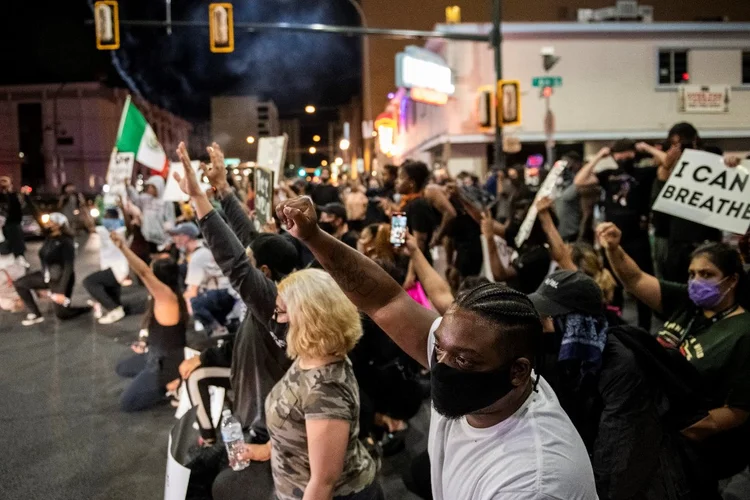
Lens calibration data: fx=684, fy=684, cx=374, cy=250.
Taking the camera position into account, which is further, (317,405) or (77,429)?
(77,429)

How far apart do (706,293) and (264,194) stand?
3.45 metres

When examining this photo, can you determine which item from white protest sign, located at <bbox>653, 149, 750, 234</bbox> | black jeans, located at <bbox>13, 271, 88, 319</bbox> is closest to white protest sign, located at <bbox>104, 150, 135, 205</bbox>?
black jeans, located at <bbox>13, 271, 88, 319</bbox>

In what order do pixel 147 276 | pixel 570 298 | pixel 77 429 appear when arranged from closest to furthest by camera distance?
1. pixel 570 298
2. pixel 77 429
3. pixel 147 276

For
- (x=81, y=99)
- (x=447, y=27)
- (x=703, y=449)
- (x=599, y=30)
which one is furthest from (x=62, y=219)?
(x=81, y=99)

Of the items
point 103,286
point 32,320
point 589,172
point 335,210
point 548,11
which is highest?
point 548,11

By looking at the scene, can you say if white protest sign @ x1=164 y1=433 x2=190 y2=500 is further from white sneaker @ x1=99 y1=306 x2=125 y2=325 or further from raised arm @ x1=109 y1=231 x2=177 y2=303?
white sneaker @ x1=99 y1=306 x2=125 y2=325

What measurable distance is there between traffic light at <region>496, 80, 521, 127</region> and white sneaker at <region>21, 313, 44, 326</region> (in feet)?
32.9

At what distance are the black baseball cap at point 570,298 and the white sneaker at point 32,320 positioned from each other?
9309 millimetres

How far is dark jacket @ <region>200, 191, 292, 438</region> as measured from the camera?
3.62 metres

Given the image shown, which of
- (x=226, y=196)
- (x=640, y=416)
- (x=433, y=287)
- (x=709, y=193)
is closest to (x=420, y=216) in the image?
(x=709, y=193)

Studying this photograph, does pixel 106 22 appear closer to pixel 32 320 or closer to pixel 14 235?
pixel 14 235

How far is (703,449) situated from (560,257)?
182 cm

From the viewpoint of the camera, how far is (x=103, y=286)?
10422 mm

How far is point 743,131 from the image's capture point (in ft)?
80.4
